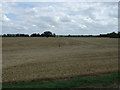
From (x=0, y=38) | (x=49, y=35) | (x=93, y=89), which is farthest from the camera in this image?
(x=49, y=35)

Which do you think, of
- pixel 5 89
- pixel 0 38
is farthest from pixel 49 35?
pixel 5 89

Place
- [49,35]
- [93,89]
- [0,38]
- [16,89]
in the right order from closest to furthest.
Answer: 1. [93,89]
2. [16,89]
3. [0,38]
4. [49,35]

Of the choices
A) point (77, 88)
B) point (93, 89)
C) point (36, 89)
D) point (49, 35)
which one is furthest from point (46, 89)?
point (49, 35)

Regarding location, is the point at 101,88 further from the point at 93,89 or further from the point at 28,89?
the point at 28,89

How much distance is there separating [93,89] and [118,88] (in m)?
0.80

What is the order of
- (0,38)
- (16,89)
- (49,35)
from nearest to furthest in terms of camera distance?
(16,89) < (0,38) < (49,35)

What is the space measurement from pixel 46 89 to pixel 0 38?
58489 mm

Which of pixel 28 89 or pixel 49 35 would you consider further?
pixel 49 35

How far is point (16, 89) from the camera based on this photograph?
25.5 feet

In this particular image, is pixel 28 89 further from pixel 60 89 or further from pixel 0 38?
pixel 0 38

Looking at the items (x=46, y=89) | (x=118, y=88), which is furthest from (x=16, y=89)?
(x=118, y=88)

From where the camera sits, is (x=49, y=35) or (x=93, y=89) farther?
(x=49, y=35)

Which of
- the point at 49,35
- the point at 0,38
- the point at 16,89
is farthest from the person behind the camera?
the point at 49,35

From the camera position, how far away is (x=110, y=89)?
7324 millimetres
